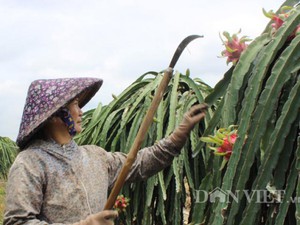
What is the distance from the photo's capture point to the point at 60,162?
77.5 inches

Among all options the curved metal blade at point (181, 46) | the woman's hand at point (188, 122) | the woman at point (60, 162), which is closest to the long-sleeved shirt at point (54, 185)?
the woman at point (60, 162)

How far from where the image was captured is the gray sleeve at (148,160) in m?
2.18

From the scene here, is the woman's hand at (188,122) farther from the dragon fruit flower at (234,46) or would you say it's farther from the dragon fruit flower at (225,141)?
the dragon fruit flower at (225,141)

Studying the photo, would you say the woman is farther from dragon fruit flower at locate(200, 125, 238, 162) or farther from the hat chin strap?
dragon fruit flower at locate(200, 125, 238, 162)

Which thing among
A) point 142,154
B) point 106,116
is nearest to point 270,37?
point 142,154

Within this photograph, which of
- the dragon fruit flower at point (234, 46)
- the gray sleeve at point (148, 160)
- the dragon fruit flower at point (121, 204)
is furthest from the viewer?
the dragon fruit flower at point (121, 204)

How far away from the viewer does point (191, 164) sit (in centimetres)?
301

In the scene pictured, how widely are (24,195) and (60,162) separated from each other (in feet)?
0.64

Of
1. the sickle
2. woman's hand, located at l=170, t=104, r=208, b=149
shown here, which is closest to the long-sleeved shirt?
the sickle

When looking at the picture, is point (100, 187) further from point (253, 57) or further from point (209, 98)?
point (253, 57)

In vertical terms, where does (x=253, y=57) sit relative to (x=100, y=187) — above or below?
above

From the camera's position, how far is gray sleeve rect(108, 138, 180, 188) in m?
2.18

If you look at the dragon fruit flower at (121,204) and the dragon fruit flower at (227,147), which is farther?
the dragon fruit flower at (121,204)

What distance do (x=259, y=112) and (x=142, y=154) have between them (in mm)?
831
